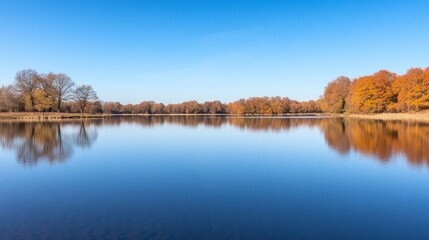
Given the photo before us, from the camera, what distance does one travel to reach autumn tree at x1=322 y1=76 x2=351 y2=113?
95.2 meters

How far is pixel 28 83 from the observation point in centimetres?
7225

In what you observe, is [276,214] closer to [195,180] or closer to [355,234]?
[355,234]

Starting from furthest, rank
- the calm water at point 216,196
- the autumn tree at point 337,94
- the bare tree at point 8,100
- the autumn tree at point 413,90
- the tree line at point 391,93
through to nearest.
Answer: the autumn tree at point 337,94 → the bare tree at point 8,100 → the tree line at point 391,93 → the autumn tree at point 413,90 → the calm water at point 216,196

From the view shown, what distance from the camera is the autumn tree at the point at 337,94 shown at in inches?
3750

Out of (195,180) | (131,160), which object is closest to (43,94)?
(131,160)

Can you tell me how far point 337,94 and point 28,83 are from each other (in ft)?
321

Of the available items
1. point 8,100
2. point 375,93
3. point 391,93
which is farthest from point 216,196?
point 8,100

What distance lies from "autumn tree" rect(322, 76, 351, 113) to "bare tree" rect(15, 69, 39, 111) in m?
95.4

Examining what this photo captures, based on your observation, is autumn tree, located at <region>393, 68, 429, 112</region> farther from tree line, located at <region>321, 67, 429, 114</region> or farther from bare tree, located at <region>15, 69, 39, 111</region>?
bare tree, located at <region>15, 69, 39, 111</region>

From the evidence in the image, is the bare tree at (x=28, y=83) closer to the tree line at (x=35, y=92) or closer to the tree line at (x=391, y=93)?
the tree line at (x=35, y=92)

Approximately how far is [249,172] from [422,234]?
7.69 metres

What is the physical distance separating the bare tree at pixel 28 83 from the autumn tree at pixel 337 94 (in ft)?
313

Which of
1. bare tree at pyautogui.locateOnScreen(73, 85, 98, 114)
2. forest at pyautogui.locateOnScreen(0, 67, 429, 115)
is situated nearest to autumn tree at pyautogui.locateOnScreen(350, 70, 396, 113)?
forest at pyautogui.locateOnScreen(0, 67, 429, 115)

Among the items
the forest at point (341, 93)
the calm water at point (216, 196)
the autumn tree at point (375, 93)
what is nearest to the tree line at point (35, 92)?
the forest at point (341, 93)
